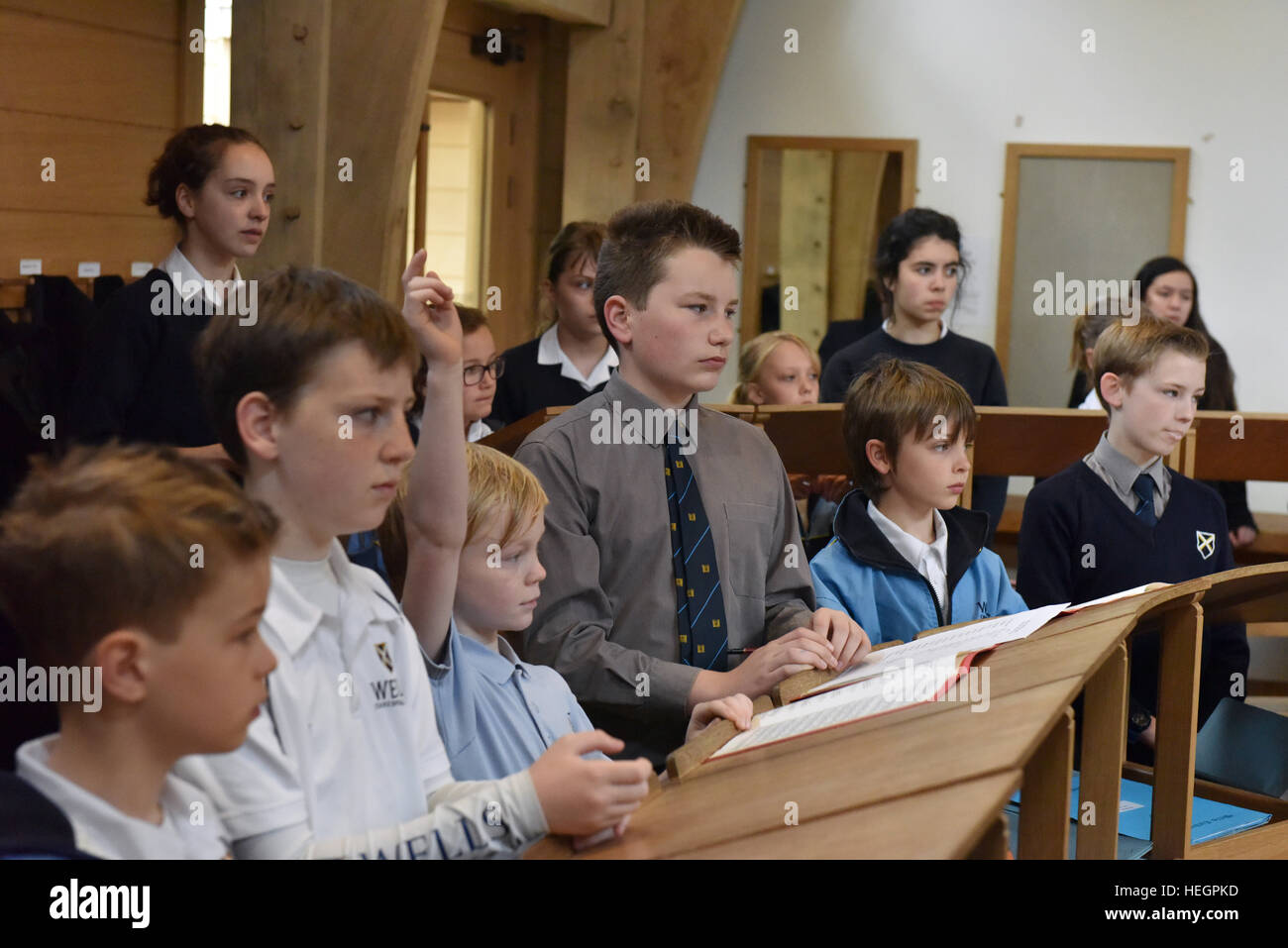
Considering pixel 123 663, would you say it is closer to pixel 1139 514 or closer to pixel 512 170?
pixel 1139 514

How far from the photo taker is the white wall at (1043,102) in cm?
621

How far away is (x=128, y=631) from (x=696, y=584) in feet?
4.08

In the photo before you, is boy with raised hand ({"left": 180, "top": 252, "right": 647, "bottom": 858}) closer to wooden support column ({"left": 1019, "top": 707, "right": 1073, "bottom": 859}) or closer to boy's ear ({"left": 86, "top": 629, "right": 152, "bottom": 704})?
boy's ear ({"left": 86, "top": 629, "right": 152, "bottom": 704})

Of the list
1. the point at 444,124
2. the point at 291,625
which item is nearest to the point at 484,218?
the point at 444,124

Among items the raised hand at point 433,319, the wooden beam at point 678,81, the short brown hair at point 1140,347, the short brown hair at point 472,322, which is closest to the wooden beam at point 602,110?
the wooden beam at point 678,81

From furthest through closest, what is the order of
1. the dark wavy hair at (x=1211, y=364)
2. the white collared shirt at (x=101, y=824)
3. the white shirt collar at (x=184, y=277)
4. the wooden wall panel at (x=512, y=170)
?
the wooden wall panel at (x=512, y=170)
the dark wavy hair at (x=1211, y=364)
the white shirt collar at (x=184, y=277)
the white collared shirt at (x=101, y=824)

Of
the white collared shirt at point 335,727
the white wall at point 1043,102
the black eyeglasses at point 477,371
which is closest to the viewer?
the white collared shirt at point 335,727

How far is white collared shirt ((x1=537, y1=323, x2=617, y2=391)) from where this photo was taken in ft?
12.5

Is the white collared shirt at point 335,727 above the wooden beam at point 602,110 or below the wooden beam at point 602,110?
below

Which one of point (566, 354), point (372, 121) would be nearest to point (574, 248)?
point (566, 354)

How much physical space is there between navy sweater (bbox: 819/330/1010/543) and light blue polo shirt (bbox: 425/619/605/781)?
7.50ft

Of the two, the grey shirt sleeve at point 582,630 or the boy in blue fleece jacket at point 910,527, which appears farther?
the boy in blue fleece jacket at point 910,527

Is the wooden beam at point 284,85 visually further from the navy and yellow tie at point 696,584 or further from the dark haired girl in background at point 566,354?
the navy and yellow tie at point 696,584

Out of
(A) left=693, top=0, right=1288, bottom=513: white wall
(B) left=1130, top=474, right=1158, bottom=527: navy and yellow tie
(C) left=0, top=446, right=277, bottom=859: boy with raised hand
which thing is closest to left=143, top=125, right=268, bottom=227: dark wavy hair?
(C) left=0, top=446, right=277, bottom=859: boy with raised hand
